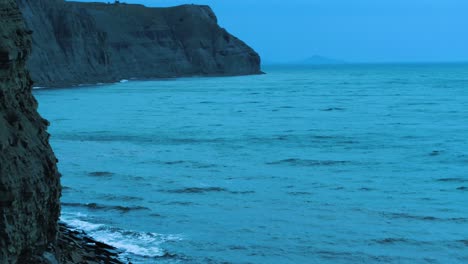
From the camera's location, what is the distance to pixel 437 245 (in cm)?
1290

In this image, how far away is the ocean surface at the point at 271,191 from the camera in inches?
506

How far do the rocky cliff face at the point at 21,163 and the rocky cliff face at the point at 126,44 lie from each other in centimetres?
7383

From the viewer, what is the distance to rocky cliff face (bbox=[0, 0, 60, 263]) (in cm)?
711

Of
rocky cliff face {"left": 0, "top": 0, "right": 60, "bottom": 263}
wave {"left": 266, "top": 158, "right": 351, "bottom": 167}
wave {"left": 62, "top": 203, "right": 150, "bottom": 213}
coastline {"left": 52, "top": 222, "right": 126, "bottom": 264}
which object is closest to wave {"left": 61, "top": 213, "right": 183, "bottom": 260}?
coastline {"left": 52, "top": 222, "right": 126, "bottom": 264}

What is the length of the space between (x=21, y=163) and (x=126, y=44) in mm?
125891

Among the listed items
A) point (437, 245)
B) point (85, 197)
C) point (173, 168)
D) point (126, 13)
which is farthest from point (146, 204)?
point (126, 13)

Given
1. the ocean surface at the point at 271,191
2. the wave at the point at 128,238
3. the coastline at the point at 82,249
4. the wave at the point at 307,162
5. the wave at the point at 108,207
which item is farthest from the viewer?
the wave at the point at 307,162

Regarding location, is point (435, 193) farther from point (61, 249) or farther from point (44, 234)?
point (44, 234)

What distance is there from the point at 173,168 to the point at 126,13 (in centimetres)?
13287

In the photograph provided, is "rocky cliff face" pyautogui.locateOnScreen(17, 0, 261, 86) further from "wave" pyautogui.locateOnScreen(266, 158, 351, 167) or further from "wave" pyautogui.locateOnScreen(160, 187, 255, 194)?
"wave" pyautogui.locateOnScreen(160, 187, 255, 194)

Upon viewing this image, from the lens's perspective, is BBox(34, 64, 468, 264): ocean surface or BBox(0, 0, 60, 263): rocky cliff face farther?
BBox(34, 64, 468, 264): ocean surface

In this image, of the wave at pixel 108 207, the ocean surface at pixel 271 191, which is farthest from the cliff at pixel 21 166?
the wave at pixel 108 207

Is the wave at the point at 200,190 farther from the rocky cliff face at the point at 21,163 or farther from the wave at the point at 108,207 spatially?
the rocky cliff face at the point at 21,163

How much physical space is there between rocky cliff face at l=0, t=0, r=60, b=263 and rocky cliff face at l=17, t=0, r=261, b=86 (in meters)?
73.8
